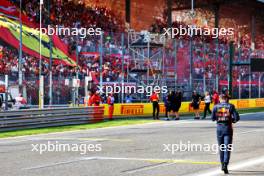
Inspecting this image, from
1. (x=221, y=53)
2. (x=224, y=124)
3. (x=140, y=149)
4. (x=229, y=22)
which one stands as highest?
(x=229, y=22)

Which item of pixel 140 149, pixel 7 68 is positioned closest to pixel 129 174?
pixel 140 149

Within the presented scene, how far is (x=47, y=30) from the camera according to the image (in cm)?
3681

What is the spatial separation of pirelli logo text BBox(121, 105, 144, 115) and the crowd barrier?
418cm

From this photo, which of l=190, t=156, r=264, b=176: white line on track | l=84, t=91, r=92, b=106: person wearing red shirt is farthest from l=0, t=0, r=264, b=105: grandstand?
l=190, t=156, r=264, b=176: white line on track

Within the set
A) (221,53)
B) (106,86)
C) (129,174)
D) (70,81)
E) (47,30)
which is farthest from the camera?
(221,53)

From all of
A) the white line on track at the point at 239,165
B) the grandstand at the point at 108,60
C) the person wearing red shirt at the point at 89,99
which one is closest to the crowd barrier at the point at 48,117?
the person wearing red shirt at the point at 89,99

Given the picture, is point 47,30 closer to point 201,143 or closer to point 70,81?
point 70,81

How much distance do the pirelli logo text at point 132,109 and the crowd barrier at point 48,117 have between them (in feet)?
13.7

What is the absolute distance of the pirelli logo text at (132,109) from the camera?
3139 cm

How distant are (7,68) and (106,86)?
627 cm

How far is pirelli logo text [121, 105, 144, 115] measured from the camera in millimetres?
31386

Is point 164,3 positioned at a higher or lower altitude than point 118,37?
higher

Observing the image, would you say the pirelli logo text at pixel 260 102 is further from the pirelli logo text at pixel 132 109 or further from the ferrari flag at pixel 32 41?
the ferrari flag at pixel 32 41

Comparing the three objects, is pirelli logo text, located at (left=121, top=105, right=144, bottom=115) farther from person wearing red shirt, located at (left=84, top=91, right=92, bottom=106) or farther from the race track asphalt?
the race track asphalt
